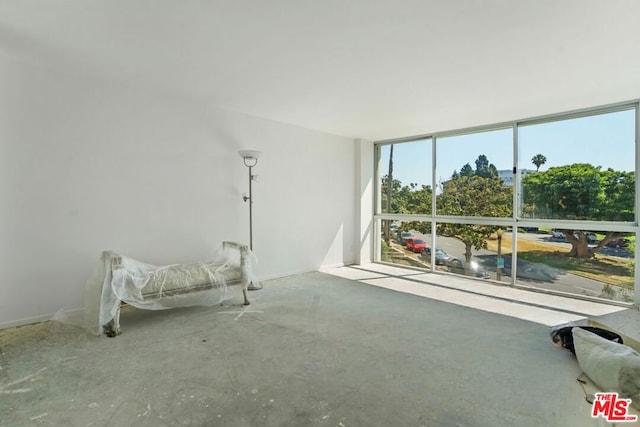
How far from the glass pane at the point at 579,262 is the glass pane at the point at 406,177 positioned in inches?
65.6

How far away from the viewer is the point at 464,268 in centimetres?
524

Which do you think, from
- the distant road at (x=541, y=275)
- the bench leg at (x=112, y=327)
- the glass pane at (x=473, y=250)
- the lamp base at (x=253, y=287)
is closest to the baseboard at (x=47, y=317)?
the bench leg at (x=112, y=327)

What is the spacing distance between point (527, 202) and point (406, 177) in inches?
78.1

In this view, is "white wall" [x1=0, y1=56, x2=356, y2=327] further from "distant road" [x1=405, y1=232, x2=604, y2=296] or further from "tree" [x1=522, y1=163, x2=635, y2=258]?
"tree" [x1=522, y1=163, x2=635, y2=258]

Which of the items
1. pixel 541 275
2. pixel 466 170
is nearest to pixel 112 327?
pixel 466 170

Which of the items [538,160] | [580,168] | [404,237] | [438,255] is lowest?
[438,255]

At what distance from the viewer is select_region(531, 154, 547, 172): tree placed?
440 cm

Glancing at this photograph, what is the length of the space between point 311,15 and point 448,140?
3883 mm

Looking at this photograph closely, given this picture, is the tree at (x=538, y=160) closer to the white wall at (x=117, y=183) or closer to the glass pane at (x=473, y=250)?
the glass pane at (x=473, y=250)

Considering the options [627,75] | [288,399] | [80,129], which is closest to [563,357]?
[288,399]

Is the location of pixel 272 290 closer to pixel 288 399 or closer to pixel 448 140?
pixel 288 399

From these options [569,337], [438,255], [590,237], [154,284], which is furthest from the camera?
[438,255]

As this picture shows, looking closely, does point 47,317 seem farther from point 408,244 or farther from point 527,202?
point 527,202

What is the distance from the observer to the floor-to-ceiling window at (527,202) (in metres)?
3.92
